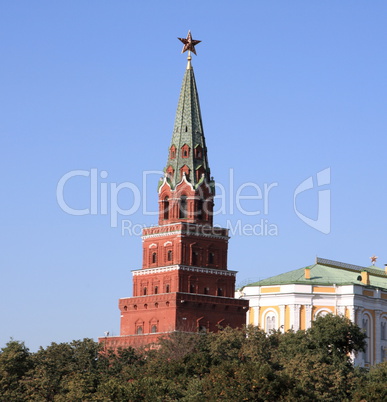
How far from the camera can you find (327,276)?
5891 inches

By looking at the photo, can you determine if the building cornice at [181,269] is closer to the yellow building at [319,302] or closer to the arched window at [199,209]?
the arched window at [199,209]

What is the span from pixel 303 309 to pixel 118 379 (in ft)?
152

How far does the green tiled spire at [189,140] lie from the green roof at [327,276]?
21637 mm

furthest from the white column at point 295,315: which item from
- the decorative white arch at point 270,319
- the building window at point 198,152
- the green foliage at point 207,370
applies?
the building window at point 198,152

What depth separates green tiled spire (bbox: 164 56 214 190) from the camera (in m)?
133

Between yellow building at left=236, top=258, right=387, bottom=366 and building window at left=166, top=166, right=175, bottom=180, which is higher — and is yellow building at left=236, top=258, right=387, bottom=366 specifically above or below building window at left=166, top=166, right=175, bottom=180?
below

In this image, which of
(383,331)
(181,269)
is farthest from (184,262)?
(383,331)

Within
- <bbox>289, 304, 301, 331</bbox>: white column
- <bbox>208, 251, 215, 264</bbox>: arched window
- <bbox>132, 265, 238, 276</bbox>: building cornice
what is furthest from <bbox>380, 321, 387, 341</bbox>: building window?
<bbox>208, 251, 215, 264</bbox>: arched window

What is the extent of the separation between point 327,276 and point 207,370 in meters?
50.6

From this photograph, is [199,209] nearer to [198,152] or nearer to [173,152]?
[198,152]

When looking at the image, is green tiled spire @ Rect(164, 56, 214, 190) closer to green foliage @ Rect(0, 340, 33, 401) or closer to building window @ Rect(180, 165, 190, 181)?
building window @ Rect(180, 165, 190, 181)

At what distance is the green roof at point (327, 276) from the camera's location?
147500 mm

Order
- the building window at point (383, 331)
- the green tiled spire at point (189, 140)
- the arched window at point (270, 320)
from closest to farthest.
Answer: the green tiled spire at point (189, 140), the arched window at point (270, 320), the building window at point (383, 331)

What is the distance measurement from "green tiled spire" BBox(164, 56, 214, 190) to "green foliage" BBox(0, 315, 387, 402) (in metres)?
21.4
